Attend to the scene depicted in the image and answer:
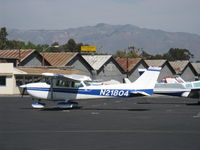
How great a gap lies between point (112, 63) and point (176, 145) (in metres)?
65.5

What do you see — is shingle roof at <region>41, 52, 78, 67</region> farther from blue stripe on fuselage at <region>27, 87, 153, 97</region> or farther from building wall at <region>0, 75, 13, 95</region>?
blue stripe on fuselage at <region>27, 87, 153, 97</region>

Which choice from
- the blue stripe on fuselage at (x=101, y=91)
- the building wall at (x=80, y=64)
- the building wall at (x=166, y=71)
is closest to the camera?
the blue stripe on fuselage at (x=101, y=91)

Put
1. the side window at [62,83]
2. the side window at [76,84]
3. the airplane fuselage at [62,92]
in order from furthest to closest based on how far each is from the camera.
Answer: the side window at [62,83] < the side window at [76,84] < the airplane fuselage at [62,92]

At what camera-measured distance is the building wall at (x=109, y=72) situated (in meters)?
76.2

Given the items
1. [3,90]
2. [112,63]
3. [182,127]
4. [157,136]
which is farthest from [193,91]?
[112,63]

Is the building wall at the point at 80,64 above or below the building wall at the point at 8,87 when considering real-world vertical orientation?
above

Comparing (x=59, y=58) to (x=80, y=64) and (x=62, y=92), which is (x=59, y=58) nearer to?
(x=80, y=64)

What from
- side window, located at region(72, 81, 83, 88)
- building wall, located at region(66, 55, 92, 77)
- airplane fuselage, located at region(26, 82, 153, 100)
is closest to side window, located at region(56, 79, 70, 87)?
airplane fuselage, located at region(26, 82, 153, 100)

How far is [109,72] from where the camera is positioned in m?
77.6

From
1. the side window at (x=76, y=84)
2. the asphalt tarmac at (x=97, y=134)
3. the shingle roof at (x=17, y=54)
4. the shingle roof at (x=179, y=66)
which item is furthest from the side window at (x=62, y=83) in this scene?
the shingle roof at (x=179, y=66)

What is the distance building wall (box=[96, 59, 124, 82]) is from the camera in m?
76.2

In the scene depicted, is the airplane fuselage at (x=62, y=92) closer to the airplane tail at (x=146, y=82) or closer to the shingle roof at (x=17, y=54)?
the airplane tail at (x=146, y=82)

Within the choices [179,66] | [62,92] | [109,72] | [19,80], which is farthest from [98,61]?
[62,92]

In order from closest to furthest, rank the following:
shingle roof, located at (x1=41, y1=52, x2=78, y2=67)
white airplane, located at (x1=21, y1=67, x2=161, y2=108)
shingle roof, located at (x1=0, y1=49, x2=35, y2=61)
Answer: white airplane, located at (x1=21, y1=67, x2=161, y2=108) < shingle roof, located at (x1=0, y1=49, x2=35, y2=61) < shingle roof, located at (x1=41, y1=52, x2=78, y2=67)
